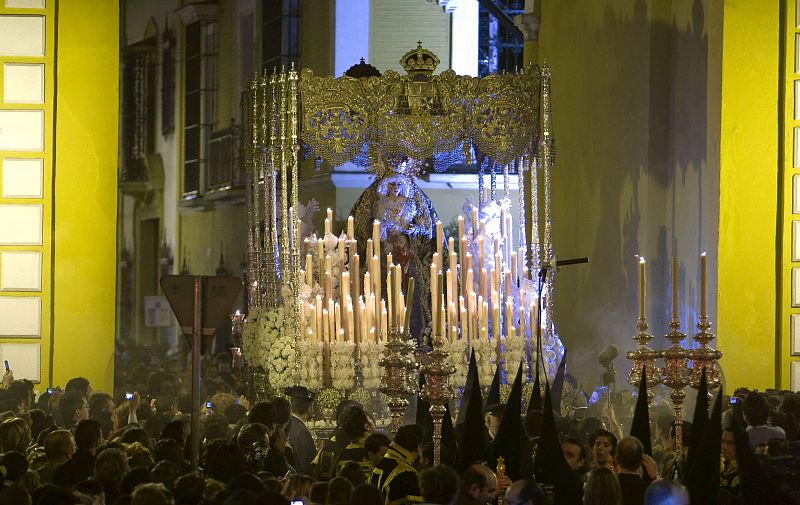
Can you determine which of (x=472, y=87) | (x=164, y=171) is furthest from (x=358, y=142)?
(x=164, y=171)

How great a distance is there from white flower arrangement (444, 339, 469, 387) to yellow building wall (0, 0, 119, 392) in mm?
3065

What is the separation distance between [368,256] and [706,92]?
11.1 ft

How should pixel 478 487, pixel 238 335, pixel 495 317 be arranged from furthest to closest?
1. pixel 238 335
2. pixel 495 317
3. pixel 478 487

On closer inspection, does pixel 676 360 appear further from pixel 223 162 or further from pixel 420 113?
pixel 223 162

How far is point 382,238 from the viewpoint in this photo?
16609mm

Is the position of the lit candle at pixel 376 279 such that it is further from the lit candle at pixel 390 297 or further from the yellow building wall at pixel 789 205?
the yellow building wall at pixel 789 205

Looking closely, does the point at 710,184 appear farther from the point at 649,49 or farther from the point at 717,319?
the point at 649,49

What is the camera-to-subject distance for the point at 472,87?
647 inches

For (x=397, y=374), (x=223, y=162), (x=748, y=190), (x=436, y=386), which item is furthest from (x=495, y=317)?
(x=223, y=162)

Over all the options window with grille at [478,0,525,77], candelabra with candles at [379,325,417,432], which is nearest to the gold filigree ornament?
candelabra with candles at [379,325,417,432]

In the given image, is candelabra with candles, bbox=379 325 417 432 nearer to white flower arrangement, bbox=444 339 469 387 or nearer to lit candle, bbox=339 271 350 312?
white flower arrangement, bbox=444 339 469 387

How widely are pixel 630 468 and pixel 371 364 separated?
636cm

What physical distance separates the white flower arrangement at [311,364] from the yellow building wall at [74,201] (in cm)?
181

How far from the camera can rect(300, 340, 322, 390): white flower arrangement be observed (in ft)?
50.7
